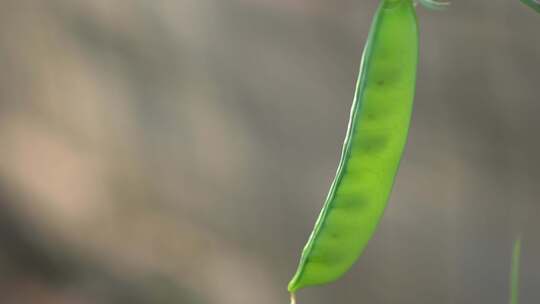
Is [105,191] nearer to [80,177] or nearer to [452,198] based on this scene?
[80,177]

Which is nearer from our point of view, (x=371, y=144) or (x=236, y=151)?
(x=371, y=144)

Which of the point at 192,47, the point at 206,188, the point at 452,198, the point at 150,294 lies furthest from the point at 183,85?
the point at 452,198

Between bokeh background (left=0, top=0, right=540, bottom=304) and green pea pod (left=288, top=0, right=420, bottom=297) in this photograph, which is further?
bokeh background (left=0, top=0, right=540, bottom=304)

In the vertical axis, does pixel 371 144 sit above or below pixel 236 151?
above

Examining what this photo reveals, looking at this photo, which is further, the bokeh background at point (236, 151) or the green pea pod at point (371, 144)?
the bokeh background at point (236, 151)
